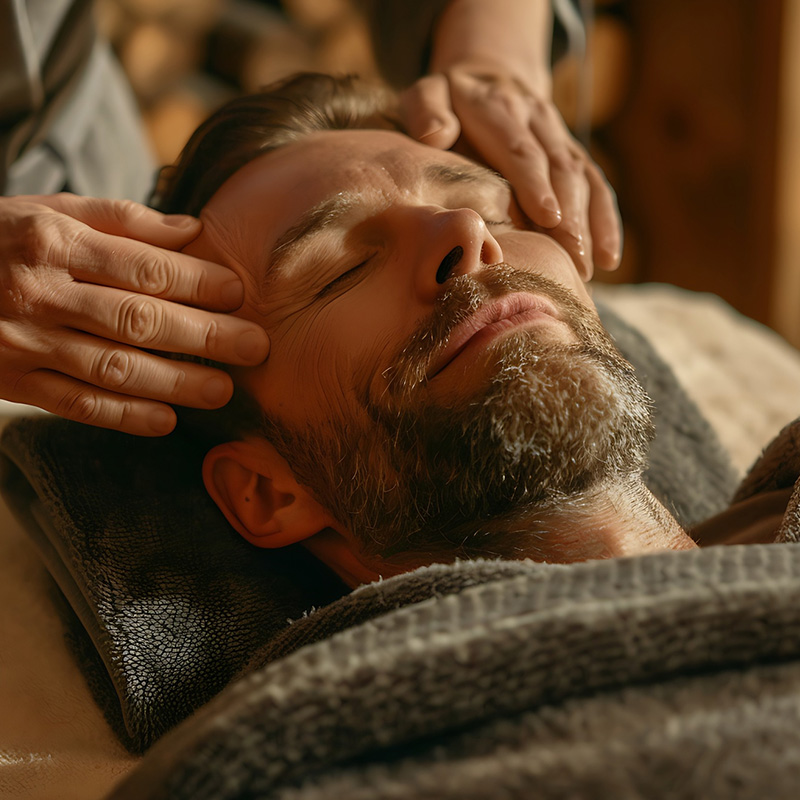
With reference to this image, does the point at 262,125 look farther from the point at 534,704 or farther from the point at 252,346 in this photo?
the point at 534,704

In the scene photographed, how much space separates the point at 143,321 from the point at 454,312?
0.27m

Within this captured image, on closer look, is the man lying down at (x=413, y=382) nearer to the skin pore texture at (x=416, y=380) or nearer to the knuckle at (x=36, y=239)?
the skin pore texture at (x=416, y=380)

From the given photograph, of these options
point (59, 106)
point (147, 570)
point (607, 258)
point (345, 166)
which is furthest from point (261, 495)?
point (59, 106)

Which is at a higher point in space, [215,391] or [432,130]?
[432,130]

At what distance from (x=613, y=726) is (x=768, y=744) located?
0.26 feet

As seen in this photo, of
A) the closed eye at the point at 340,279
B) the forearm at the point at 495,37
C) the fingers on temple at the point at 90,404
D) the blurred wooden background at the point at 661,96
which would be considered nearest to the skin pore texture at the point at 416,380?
the closed eye at the point at 340,279

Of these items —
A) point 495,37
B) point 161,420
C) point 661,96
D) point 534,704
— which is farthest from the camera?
point 661,96

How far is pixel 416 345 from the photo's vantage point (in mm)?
707

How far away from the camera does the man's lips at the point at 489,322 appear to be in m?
0.70

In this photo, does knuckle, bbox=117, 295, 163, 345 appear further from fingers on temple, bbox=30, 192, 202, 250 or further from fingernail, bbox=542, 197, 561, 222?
fingernail, bbox=542, 197, 561, 222

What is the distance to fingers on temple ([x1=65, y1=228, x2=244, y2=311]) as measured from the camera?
730 mm

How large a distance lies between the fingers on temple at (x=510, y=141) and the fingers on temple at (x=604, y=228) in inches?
2.4

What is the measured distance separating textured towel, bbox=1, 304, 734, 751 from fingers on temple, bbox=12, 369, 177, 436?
0.10m

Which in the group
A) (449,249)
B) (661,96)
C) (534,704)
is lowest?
(661,96)
